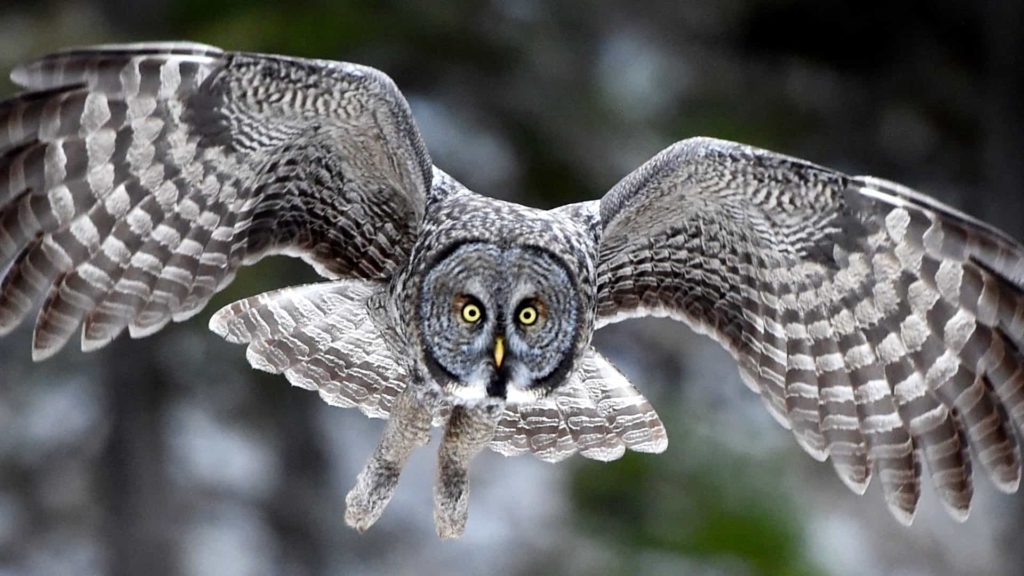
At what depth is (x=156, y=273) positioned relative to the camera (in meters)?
3.96

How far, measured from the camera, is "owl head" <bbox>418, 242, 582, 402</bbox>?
378 centimetres

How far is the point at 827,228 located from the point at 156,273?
5.63 ft

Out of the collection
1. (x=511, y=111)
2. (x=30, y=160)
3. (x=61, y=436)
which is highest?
(x=30, y=160)

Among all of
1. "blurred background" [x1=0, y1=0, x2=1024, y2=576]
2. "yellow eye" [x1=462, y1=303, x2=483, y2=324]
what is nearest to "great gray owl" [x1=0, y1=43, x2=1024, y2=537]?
"yellow eye" [x1=462, y1=303, x2=483, y2=324]

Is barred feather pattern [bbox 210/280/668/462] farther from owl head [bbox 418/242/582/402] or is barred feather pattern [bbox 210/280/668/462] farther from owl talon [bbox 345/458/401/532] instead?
owl head [bbox 418/242/582/402]

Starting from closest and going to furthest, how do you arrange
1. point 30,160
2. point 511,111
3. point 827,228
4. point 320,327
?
point 30,160 < point 827,228 < point 320,327 < point 511,111

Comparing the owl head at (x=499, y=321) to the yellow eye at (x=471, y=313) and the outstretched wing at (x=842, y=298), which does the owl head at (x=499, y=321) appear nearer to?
the yellow eye at (x=471, y=313)

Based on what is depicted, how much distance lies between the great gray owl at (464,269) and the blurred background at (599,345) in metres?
2.69

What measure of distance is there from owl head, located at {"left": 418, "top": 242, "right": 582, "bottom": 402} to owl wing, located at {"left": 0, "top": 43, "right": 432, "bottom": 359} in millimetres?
316

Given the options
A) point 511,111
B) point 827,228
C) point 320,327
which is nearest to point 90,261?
point 320,327

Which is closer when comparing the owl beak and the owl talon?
the owl beak

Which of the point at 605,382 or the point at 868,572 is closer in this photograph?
the point at 605,382

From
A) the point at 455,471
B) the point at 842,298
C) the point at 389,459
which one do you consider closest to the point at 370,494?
the point at 389,459

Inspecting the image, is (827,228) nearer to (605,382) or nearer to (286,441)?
(605,382)
